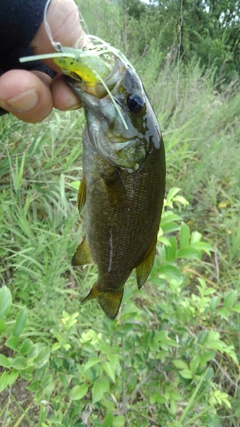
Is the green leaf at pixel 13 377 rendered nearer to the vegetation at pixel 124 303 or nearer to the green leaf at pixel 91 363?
the vegetation at pixel 124 303

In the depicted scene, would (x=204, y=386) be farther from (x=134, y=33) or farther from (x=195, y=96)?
(x=134, y=33)

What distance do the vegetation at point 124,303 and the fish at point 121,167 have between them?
0.93ft

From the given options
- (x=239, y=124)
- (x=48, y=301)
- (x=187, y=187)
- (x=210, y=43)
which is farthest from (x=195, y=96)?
(x=210, y=43)

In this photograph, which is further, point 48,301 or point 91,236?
point 48,301

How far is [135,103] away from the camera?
0.97 m

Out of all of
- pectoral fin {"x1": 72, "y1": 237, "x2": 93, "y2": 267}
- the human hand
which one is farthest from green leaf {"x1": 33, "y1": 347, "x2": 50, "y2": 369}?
the human hand

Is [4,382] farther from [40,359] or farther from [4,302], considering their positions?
[4,302]

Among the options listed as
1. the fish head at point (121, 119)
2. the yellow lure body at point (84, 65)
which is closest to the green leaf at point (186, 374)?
the fish head at point (121, 119)

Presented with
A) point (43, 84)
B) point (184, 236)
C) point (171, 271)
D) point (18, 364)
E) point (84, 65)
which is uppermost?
point (84, 65)

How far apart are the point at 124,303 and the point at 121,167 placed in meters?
1.02

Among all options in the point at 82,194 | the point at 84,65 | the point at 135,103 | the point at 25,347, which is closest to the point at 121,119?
the point at 135,103

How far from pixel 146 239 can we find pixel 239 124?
129 inches

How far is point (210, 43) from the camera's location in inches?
274

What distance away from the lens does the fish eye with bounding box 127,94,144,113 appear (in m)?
0.96
